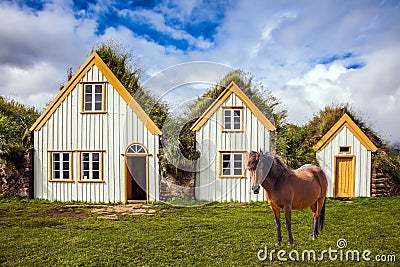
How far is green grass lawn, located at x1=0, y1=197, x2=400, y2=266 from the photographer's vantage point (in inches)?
240

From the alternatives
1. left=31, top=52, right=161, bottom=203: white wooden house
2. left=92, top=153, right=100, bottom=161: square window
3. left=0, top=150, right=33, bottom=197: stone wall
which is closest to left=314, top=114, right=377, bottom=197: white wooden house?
left=31, top=52, right=161, bottom=203: white wooden house

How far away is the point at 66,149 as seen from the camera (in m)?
14.0

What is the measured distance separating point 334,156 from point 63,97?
40.3 feet

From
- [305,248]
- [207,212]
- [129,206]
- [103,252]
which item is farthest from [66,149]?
[305,248]

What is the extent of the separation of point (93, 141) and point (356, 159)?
11.6 meters

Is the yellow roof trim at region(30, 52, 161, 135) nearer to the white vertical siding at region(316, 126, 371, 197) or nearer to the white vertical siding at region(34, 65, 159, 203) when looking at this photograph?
the white vertical siding at region(34, 65, 159, 203)

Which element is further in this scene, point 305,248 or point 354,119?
point 354,119

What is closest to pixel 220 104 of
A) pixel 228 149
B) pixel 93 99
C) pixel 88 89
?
pixel 228 149

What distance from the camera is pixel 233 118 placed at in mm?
13750

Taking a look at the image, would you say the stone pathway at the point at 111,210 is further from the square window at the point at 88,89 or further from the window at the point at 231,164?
the square window at the point at 88,89

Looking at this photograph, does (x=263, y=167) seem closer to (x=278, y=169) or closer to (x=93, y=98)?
(x=278, y=169)

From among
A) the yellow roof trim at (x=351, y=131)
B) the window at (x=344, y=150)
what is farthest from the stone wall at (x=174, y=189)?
the window at (x=344, y=150)

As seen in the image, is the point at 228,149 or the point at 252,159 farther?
the point at 228,149

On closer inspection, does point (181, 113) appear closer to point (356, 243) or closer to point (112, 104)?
point (356, 243)
